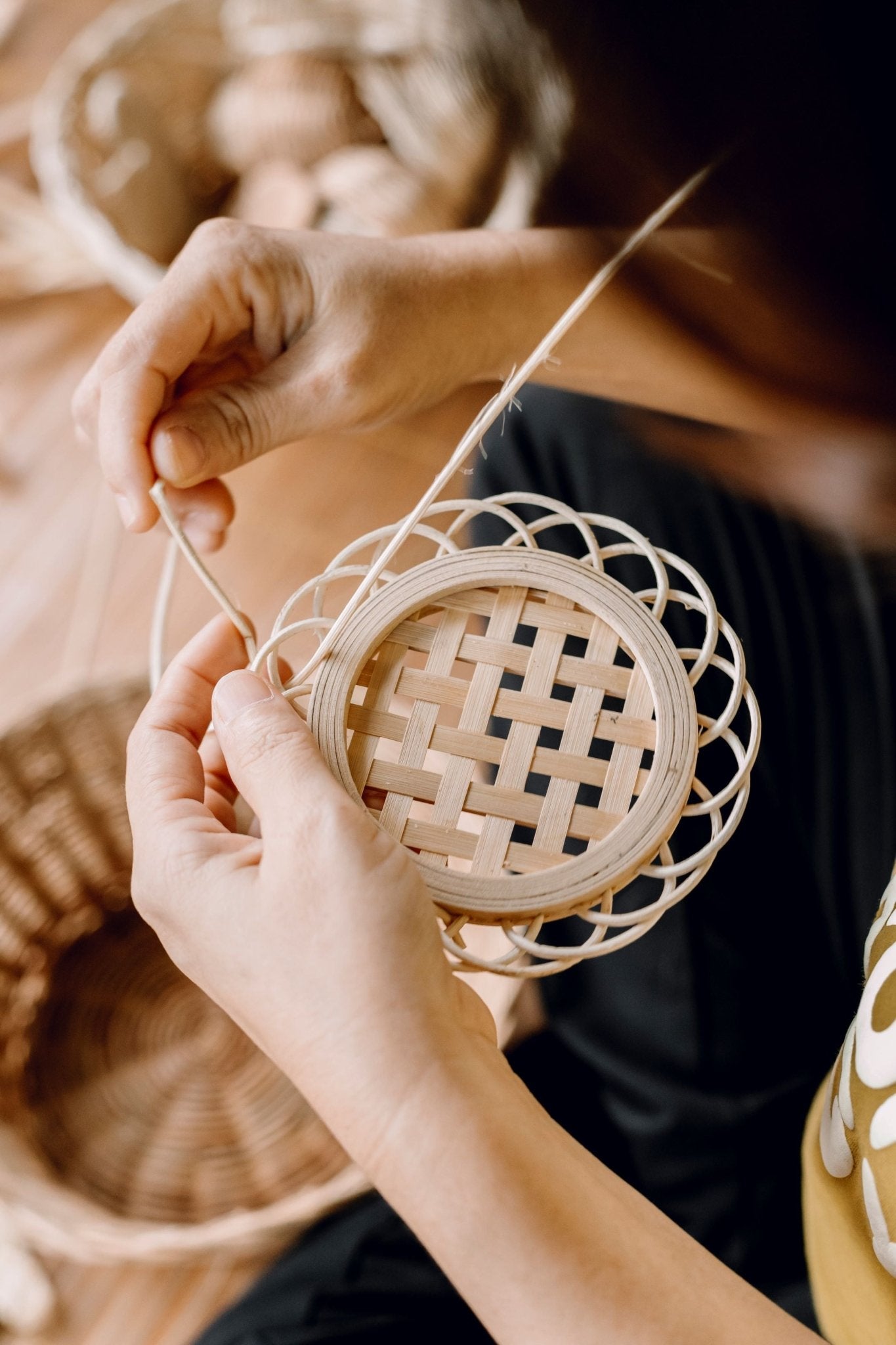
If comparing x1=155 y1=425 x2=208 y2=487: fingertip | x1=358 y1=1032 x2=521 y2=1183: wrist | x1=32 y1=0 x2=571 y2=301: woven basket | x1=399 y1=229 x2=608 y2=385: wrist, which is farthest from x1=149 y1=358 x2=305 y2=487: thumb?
x1=32 y1=0 x2=571 y2=301: woven basket

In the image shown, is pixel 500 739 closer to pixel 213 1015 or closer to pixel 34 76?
pixel 213 1015

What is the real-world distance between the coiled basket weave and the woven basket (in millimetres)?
547

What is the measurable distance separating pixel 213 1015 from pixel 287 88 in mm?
1092

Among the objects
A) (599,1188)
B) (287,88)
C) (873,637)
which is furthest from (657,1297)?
(287,88)

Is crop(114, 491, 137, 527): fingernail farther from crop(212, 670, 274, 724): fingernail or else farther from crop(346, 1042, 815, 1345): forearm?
crop(346, 1042, 815, 1345): forearm

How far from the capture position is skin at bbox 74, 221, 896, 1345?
381 millimetres

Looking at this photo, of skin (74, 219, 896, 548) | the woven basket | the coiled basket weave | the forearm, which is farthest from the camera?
the woven basket

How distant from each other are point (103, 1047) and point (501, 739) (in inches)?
27.7

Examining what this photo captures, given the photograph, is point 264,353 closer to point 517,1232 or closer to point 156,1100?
point 517,1232

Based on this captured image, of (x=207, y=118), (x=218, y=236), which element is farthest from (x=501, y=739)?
(x=207, y=118)

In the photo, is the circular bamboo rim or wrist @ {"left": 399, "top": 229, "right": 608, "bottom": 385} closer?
the circular bamboo rim

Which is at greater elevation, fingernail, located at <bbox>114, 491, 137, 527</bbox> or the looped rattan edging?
fingernail, located at <bbox>114, 491, 137, 527</bbox>

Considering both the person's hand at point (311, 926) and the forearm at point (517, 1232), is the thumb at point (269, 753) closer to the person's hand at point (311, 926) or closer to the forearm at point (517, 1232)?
the person's hand at point (311, 926)

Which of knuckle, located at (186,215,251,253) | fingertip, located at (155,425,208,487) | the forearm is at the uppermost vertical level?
knuckle, located at (186,215,251,253)
